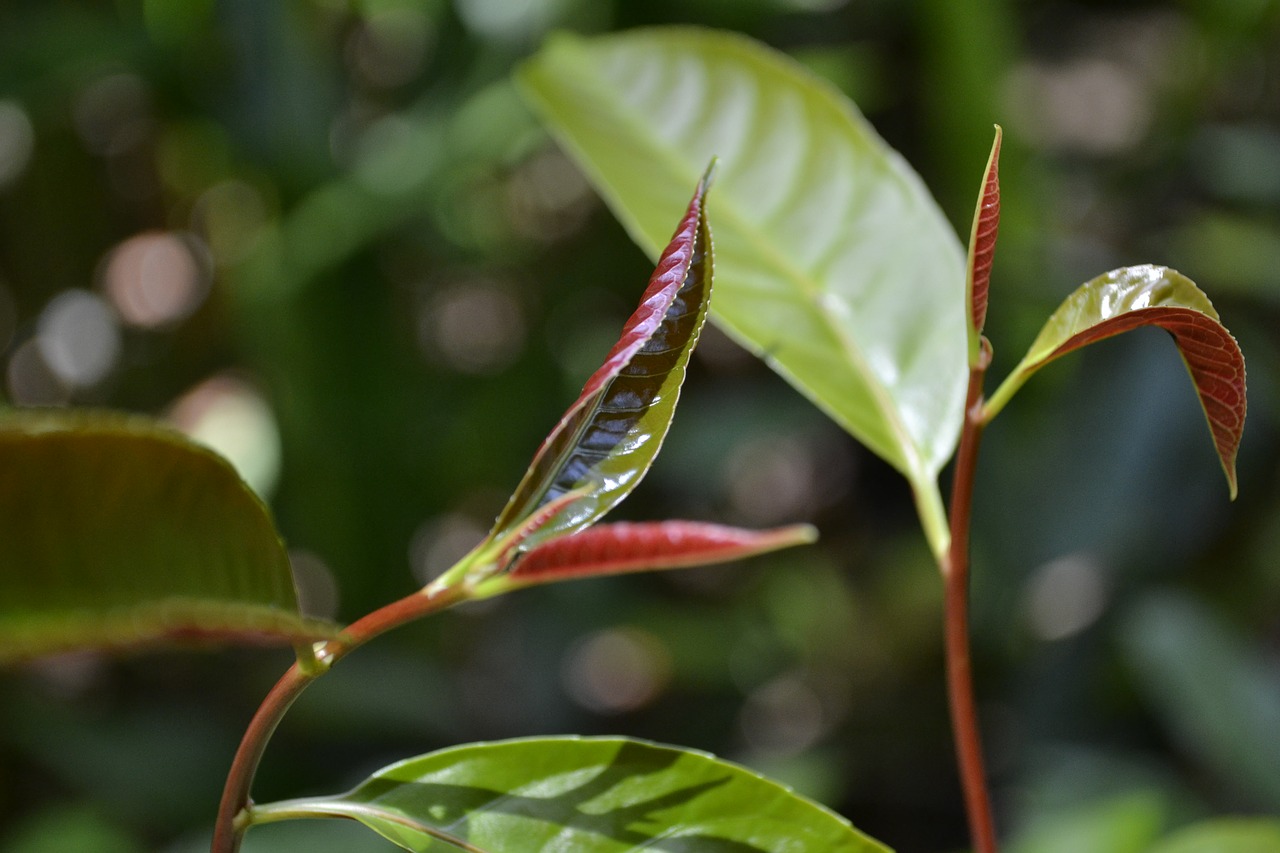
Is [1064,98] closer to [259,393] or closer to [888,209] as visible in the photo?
[259,393]

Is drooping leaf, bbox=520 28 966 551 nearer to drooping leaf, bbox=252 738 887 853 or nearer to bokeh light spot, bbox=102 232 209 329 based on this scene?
drooping leaf, bbox=252 738 887 853

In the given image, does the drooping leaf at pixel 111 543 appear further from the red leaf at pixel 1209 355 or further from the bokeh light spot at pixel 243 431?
the bokeh light spot at pixel 243 431

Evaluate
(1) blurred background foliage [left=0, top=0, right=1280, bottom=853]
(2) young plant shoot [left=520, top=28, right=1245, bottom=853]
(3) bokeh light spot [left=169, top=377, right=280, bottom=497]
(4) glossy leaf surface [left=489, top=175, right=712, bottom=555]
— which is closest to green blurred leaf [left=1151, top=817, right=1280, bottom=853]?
(2) young plant shoot [left=520, top=28, right=1245, bottom=853]

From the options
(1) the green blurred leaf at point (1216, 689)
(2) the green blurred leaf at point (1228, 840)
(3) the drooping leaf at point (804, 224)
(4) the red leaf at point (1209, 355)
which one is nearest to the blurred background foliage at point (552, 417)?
(1) the green blurred leaf at point (1216, 689)

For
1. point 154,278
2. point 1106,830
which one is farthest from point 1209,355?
point 154,278

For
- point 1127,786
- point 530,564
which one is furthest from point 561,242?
point 530,564
